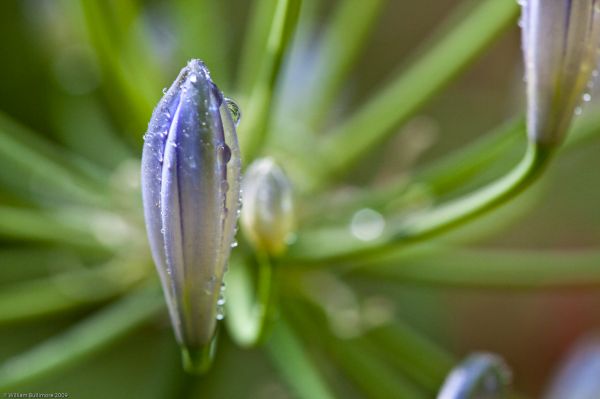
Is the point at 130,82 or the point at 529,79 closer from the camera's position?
the point at 529,79

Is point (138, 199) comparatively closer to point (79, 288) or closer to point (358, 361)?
point (79, 288)

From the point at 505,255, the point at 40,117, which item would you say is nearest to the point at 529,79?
the point at 505,255

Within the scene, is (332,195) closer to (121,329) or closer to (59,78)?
(121,329)

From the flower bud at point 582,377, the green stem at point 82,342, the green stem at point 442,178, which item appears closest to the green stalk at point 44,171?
the green stem at point 82,342

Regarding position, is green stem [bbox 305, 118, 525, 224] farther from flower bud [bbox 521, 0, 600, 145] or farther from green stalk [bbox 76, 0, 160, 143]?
green stalk [bbox 76, 0, 160, 143]

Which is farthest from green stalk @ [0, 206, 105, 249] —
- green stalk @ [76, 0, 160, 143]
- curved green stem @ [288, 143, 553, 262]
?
curved green stem @ [288, 143, 553, 262]

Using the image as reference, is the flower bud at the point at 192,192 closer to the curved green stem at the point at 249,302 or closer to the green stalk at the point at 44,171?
the curved green stem at the point at 249,302
